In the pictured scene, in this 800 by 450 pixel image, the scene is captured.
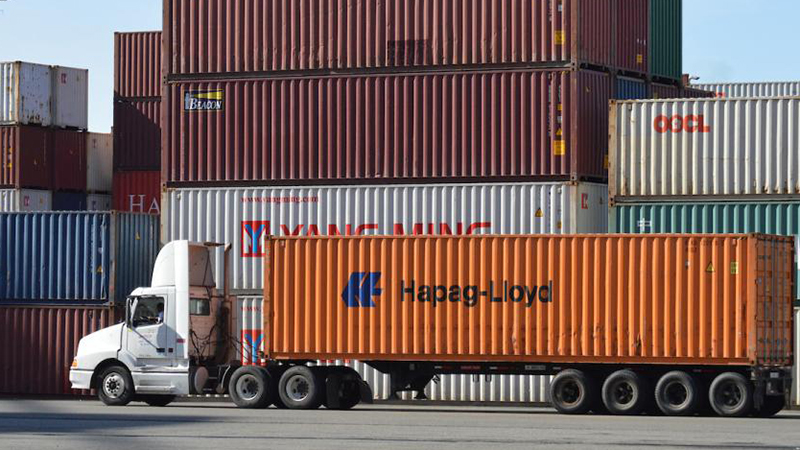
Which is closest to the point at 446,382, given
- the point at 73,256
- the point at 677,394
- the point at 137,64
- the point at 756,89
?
the point at 677,394

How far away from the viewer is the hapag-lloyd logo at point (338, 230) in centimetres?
3173

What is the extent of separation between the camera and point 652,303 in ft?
86.6

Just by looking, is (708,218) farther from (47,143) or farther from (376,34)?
(47,143)

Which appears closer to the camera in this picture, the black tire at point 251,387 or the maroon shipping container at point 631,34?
the black tire at point 251,387

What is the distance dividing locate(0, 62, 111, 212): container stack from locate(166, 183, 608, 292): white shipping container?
11576 millimetres

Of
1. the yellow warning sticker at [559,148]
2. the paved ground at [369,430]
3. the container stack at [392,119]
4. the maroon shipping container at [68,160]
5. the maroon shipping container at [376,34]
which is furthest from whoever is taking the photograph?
the maroon shipping container at [68,160]

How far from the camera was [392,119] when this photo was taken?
107 feet

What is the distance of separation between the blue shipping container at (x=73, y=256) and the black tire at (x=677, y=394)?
13427 mm

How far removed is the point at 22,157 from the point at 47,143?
1.56 metres

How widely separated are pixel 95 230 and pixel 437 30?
351 inches

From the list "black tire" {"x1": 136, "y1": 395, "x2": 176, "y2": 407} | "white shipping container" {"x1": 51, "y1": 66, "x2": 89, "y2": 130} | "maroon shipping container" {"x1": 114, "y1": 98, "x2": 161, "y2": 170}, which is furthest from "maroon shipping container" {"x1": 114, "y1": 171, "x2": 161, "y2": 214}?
"black tire" {"x1": 136, "y1": 395, "x2": 176, "y2": 407}

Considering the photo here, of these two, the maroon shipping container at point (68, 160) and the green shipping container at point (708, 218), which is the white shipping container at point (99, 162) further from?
the green shipping container at point (708, 218)

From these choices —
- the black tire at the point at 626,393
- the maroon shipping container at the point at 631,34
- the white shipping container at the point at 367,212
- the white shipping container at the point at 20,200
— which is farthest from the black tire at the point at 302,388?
the white shipping container at the point at 20,200

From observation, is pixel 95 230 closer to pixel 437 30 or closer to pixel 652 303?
pixel 437 30
